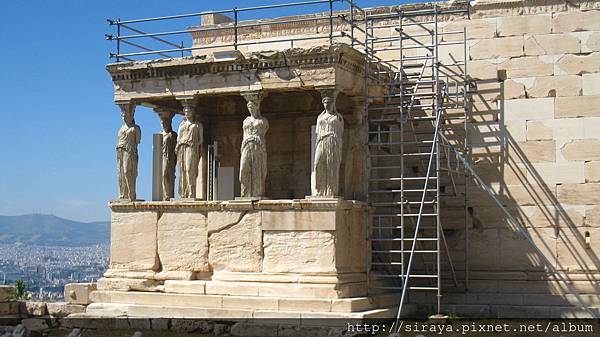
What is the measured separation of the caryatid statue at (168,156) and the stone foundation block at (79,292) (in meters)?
2.04

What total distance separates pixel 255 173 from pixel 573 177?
5.38 meters

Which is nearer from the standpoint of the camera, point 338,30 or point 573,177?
point 573,177

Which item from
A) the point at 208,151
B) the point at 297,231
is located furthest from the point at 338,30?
the point at 297,231

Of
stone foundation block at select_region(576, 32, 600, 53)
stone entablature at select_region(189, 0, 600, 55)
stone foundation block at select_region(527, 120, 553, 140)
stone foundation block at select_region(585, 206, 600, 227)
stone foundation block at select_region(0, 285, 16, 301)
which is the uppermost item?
stone entablature at select_region(189, 0, 600, 55)

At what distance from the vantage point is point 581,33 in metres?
18.6

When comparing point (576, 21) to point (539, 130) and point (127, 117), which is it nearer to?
point (539, 130)

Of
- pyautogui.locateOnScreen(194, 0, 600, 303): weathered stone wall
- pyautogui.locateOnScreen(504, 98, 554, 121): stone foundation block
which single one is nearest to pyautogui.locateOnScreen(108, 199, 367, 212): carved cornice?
pyautogui.locateOnScreen(194, 0, 600, 303): weathered stone wall

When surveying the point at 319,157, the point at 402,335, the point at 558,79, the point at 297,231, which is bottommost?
the point at 402,335

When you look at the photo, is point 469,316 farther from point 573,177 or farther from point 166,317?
point 166,317

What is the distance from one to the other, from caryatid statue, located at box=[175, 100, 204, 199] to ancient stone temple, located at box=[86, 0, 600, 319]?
0.03 m

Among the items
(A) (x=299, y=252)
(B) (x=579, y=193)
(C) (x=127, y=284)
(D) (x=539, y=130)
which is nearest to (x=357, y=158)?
(A) (x=299, y=252)

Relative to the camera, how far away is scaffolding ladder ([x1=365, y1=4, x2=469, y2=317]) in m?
18.2

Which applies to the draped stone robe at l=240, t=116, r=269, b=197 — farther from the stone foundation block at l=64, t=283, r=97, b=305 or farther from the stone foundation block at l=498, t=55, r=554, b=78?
the stone foundation block at l=498, t=55, r=554, b=78

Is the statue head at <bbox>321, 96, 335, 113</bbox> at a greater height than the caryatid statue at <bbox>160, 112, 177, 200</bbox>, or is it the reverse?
the statue head at <bbox>321, 96, 335, 113</bbox>
